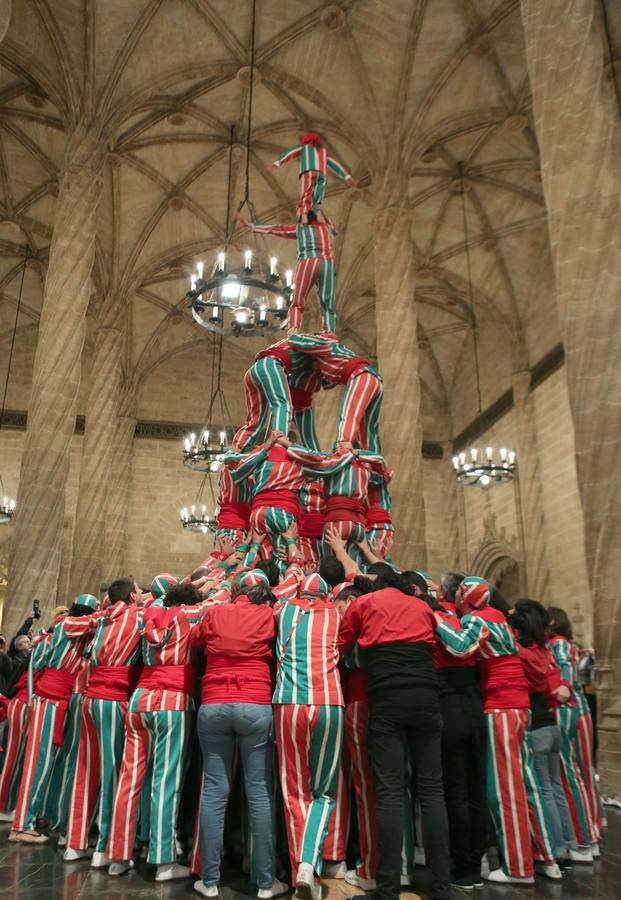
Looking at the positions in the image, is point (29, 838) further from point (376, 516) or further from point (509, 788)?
point (376, 516)

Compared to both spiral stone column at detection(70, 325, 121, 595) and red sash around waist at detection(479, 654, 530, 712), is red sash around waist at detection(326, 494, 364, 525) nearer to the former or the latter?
red sash around waist at detection(479, 654, 530, 712)

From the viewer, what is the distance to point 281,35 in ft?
41.1

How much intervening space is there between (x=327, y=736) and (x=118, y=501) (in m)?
15.1

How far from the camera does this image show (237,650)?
328cm

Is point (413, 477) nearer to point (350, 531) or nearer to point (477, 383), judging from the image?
point (350, 531)

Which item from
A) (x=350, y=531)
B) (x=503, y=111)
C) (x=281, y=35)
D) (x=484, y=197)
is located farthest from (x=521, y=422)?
(x=350, y=531)

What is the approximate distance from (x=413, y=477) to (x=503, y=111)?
8222mm

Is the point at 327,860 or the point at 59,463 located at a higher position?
the point at 59,463

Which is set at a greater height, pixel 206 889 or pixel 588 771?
pixel 588 771

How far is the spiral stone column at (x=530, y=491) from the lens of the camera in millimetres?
15852

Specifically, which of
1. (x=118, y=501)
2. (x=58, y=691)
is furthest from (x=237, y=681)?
(x=118, y=501)

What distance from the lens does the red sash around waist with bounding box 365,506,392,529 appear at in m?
5.30

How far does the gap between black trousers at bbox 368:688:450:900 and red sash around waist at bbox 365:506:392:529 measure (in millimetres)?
2300

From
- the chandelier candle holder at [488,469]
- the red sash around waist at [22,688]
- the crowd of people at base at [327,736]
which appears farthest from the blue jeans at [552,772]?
the chandelier candle holder at [488,469]
